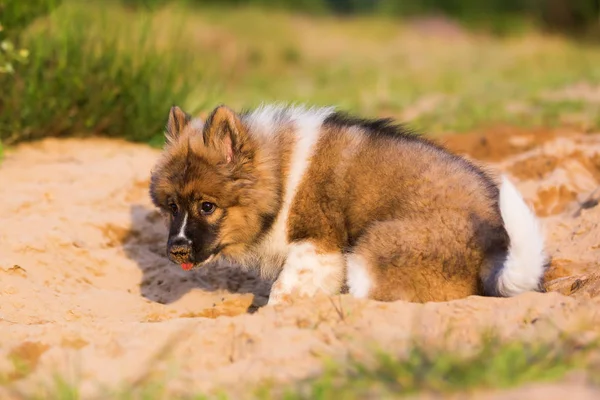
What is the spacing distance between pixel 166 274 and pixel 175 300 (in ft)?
1.21

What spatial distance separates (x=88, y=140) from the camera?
810 cm

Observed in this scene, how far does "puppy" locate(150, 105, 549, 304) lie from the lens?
450cm

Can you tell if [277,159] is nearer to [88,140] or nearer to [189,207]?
[189,207]

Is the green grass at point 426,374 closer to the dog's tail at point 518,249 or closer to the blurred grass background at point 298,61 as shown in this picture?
the dog's tail at point 518,249

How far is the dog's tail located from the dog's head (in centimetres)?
142

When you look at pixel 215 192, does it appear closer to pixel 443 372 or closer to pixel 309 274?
pixel 309 274

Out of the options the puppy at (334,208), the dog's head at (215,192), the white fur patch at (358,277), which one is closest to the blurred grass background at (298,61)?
the dog's head at (215,192)

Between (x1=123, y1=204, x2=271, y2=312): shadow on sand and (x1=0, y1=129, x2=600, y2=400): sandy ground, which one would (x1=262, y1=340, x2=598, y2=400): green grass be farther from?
(x1=123, y1=204, x2=271, y2=312): shadow on sand

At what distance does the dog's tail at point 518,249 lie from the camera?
4.21 meters

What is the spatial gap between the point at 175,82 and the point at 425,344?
590 cm

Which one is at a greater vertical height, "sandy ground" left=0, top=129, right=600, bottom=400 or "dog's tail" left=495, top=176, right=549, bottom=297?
"dog's tail" left=495, top=176, right=549, bottom=297

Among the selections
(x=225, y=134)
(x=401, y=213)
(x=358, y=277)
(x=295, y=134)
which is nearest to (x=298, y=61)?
(x=295, y=134)

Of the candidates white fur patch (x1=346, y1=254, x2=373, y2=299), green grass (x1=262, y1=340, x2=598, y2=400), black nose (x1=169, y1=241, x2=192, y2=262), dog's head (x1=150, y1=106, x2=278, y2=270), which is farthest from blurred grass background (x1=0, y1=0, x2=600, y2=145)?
green grass (x1=262, y1=340, x2=598, y2=400)

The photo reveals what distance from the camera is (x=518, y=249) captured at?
13.9ft
